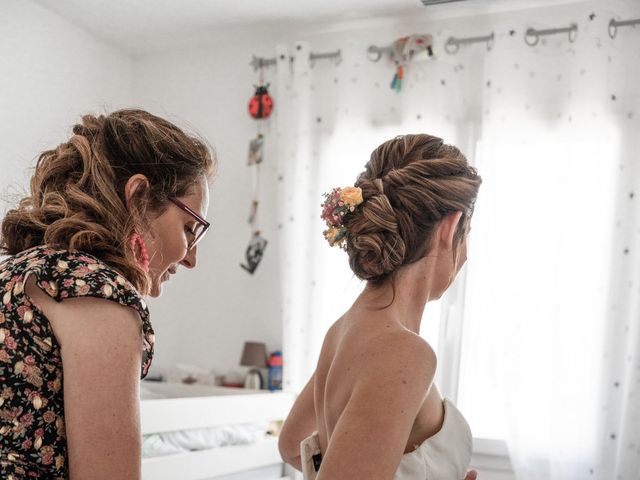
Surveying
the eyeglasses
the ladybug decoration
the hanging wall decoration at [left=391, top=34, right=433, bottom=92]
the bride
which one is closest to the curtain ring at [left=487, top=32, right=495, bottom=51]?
the hanging wall decoration at [left=391, top=34, right=433, bottom=92]

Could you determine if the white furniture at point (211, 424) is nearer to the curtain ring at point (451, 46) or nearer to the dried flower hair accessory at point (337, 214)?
the dried flower hair accessory at point (337, 214)

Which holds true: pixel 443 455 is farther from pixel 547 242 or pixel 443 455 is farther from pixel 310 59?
pixel 310 59

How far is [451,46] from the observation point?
349cm

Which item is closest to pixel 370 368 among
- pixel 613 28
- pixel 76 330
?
pixel 76 330

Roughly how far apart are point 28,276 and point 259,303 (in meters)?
3.00

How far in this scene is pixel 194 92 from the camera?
4.15 metres

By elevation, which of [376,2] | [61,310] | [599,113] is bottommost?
[61,310]

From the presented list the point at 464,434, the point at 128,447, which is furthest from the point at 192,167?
the point at 464,434

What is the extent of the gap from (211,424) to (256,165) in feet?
5.11

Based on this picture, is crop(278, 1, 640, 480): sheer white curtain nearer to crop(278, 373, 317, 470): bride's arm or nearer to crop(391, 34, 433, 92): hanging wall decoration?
crop(391, 34, 433, 92): hanging wall decoration

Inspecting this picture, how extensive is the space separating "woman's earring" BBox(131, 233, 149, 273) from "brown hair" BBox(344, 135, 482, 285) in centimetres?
38

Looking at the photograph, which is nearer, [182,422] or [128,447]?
[128,447]

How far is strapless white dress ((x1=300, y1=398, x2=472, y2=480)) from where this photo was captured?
3.75 ft

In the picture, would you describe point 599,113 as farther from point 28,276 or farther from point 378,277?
point 28,276
